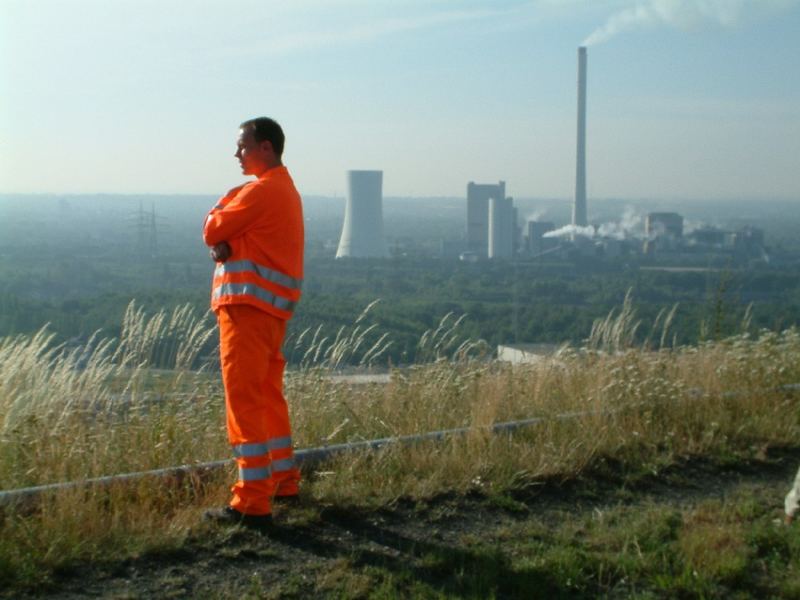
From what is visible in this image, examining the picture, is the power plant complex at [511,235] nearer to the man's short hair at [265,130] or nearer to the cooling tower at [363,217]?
the cooling tower at [363,217]

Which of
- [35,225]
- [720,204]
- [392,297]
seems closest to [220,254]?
[392,297]

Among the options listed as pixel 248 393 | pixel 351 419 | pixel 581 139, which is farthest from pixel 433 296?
pixel 581 139

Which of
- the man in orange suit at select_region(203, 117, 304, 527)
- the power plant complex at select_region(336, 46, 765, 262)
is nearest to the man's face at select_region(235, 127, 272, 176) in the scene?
the man in orange suit at select_region(203, 117, 304, 527)

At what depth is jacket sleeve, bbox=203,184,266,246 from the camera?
4.68m

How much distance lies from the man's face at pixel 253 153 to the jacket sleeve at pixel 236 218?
0.78 feet

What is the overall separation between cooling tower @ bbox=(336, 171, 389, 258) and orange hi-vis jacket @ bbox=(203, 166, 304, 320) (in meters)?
25.9

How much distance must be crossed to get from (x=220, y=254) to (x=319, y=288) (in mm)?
17730

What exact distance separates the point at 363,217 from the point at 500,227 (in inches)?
200

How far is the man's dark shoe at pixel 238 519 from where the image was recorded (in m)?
4.59

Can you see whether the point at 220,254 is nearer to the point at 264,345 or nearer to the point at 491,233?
the point at 264,345

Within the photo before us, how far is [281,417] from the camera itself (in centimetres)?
502

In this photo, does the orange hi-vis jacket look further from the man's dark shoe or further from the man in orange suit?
the man's dark shoe

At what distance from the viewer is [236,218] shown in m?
4.68

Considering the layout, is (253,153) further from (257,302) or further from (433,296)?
(433,296)
